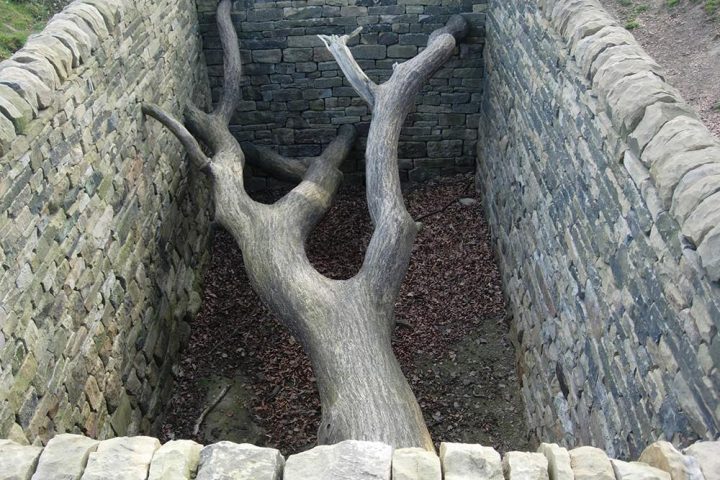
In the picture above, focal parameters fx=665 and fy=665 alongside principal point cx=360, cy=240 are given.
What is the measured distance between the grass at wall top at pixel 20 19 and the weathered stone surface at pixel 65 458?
225 inches

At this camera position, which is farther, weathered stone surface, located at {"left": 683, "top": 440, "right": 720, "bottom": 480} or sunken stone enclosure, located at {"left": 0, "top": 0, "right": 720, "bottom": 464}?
sunken stone enclosure, located at {"left": 0, "top": 0, "right": 720, "bottom": 464}

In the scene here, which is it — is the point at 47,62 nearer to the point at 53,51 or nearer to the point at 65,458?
the point at 53,51

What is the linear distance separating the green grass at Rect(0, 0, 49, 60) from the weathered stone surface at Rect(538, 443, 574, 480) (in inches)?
262

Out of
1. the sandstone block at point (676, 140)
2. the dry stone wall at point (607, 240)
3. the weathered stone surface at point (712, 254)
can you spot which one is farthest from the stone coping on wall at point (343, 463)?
the sandstone block at point (676, 140)

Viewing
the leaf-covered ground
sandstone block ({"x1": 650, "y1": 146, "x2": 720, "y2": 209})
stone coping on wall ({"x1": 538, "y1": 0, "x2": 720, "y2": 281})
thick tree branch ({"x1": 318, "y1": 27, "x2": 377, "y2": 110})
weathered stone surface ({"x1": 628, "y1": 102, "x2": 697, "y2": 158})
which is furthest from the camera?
thick tree branch ({"x1": 318, "y1": 27, "x2": 377, "y2": 110})

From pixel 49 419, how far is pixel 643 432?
2982 mm

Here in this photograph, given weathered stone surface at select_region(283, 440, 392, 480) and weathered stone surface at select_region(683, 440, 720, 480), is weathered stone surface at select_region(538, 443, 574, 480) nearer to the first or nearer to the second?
weathered stone surface at select_region(683, 440, 720, 480)

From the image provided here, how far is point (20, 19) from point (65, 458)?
734 centimetres

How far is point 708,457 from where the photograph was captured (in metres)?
2.13

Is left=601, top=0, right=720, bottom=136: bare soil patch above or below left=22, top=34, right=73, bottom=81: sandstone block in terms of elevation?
below

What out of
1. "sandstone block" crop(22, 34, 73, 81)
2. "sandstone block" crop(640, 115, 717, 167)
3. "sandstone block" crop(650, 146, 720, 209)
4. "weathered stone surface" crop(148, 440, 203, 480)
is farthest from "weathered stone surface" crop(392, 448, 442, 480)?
"sandstone block" crop(22, 34, 73, 81)

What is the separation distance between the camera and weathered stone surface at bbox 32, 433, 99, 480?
2.17 metres

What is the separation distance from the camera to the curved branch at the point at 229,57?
694 cm

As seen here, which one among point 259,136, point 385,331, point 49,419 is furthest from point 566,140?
point 259,136
